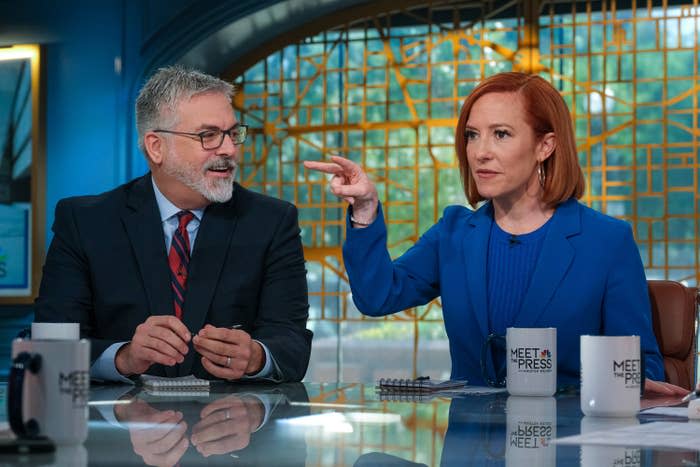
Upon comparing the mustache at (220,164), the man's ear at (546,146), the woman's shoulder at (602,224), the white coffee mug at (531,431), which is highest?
the man's ear at (546,146)

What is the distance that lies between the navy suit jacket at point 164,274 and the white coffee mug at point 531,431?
0.77 metres

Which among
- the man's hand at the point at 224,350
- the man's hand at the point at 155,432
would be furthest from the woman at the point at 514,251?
the man's hand at the point at 155,432

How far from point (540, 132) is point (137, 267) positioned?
967mm

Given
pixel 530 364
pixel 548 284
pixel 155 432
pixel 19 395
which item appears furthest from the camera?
pixel 548 284

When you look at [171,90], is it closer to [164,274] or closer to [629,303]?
[164,274]

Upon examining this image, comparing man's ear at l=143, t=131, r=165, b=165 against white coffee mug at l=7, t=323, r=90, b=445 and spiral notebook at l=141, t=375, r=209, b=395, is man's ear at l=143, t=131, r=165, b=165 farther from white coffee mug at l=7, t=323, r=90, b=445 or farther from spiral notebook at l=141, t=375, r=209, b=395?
white coffee mug at l=7, t=323, r=90, b=445

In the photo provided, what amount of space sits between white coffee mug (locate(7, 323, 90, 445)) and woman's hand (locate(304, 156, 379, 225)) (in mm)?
1019

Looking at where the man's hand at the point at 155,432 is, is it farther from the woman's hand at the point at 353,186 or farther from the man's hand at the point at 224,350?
the woman's hand at the point at 353,186

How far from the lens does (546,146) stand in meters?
2.50

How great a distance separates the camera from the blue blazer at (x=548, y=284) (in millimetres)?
2320

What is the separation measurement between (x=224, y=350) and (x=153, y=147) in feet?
2.66

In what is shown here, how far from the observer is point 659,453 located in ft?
4.01

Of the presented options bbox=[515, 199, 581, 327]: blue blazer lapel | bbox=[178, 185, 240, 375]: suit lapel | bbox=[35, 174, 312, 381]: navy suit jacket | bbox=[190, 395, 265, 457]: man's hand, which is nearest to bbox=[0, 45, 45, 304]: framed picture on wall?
bbox=[35, 174, 312, 381]: navy suit jacket

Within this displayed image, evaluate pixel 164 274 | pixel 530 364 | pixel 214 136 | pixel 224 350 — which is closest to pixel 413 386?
pixel 530 364
